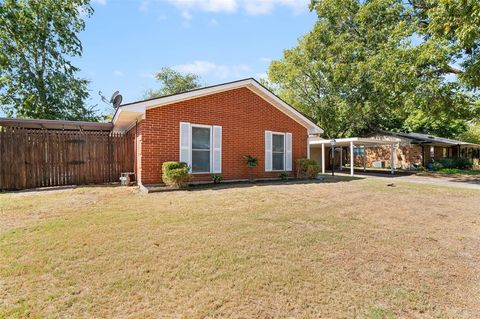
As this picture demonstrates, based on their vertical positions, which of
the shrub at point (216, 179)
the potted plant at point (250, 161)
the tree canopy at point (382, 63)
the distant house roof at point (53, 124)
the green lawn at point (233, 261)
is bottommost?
the green lawn at point (233, 261)

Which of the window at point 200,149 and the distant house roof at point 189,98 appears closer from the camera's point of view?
the distant house roof at point 189,98

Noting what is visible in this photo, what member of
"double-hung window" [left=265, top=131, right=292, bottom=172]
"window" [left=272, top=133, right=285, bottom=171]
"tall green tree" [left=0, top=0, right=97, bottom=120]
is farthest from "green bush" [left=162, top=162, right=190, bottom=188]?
"tall green tree" [left=0, top=0, right=97, bottom=120]

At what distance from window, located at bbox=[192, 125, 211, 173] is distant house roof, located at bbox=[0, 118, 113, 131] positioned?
182 inches

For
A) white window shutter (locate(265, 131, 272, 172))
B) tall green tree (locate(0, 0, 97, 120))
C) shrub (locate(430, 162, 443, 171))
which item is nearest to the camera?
white window shutter (locate(265, 131, 272, 172))

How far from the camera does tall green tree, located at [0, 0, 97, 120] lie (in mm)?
19469

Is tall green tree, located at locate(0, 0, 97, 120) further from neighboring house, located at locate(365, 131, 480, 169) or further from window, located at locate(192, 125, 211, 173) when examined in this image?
neighboring house, located at locate(365, 131, 480, 169)

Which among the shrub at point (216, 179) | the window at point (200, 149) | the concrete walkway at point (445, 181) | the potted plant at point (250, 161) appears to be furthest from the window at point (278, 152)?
the concrete walkway at point (445, 181)

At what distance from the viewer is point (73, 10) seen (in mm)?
22141

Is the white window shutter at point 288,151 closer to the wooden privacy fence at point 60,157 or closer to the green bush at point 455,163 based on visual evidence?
the wooden privacy fence at point 60,157

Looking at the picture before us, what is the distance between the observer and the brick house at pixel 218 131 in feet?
31.9

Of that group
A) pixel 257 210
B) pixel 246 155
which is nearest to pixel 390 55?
pixel 246 155

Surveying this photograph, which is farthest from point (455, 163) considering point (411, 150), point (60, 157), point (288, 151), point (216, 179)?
point (60, 157)

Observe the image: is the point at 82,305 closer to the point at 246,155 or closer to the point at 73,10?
the point at 246,155

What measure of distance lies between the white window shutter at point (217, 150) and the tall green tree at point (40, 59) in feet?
53.8
